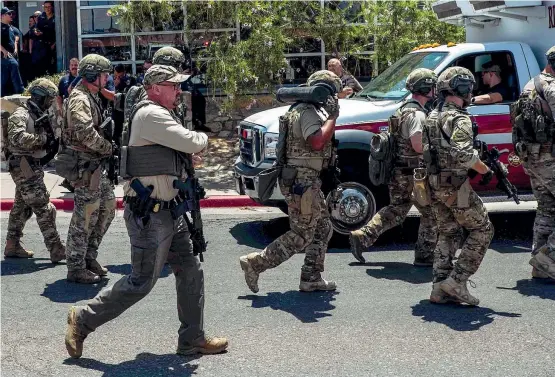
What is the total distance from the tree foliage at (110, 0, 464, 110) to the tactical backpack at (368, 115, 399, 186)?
5.39 metres

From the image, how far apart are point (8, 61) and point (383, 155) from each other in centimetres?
938

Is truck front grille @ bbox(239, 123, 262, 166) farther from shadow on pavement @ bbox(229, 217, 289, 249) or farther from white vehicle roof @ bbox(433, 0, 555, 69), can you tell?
white vehicle roof @ bbox(433, 0, 555, 69)

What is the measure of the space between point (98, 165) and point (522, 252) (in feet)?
13.0

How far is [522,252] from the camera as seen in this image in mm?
8898

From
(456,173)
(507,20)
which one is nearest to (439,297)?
(456,173)

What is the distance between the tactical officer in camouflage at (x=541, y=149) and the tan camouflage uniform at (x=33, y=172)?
160 inches

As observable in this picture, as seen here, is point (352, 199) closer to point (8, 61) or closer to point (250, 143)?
point (250, 143)

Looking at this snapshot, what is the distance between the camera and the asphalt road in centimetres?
579

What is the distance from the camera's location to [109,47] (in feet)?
52.7

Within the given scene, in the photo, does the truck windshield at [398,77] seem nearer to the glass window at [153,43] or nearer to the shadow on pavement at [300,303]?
the shadow on pavement at [300,303]

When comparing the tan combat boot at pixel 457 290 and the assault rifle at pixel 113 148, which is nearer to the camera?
the tan combat boot at pixel 457 290

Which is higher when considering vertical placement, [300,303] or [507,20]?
[507,20]

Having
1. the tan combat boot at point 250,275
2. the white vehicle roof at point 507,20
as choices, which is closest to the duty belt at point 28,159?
the tan combat boot at point 250,275

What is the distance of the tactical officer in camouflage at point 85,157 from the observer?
765 centimetres
